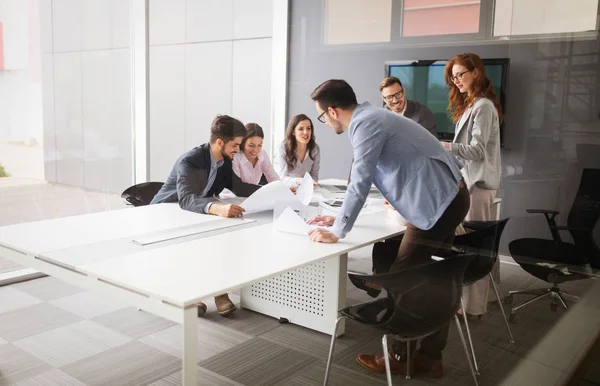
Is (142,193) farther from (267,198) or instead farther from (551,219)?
(551,219)

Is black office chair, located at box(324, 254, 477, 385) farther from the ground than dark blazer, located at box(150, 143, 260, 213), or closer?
closer

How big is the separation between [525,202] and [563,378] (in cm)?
73

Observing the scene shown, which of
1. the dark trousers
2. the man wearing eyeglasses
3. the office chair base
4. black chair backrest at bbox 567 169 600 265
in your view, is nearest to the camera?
black chair backrest at bbox 567 169 600 265

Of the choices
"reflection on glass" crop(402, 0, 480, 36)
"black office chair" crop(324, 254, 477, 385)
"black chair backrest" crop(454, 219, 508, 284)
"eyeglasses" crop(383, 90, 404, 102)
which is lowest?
"black office chair" crop(324, 254, 477, 385)

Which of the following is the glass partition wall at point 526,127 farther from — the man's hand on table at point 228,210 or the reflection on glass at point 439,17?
the man's hand on table at point 228,210

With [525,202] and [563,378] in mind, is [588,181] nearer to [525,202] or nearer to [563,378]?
[525,202]

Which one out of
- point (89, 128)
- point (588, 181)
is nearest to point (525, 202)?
point (588, 181)

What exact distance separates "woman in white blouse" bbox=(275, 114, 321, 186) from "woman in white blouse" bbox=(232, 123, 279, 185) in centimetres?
7

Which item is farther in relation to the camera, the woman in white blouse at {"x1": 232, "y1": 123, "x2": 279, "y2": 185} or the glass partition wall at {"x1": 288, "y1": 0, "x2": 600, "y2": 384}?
the woman in white blouse at {"x1": 232, "y1": 123, "x2": 279, "y2": 185}

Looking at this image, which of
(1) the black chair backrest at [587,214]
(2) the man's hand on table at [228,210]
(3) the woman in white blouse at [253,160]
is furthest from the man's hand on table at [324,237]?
(3) the woman in white blouse at [253,160]

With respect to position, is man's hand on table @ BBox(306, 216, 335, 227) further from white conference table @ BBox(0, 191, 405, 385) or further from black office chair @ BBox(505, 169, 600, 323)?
black office chair @ BBox(505, 169, 600, 323)

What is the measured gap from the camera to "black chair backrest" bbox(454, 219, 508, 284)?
2.41 meters

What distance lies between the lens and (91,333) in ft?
9.77

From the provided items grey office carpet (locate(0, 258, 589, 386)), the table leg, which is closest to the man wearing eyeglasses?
grey office carpet (locate(0, 258, 589, 386))
